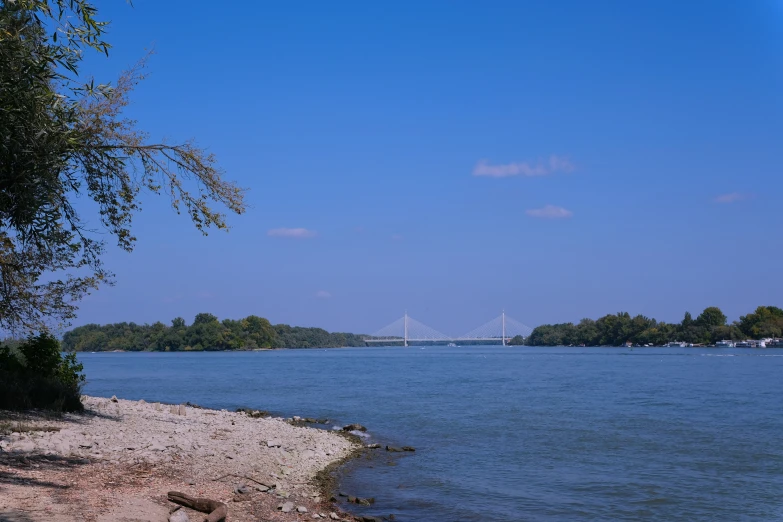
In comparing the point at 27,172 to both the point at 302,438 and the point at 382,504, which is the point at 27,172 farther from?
the point at 302,438

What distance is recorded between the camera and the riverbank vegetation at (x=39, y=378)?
17.1 m

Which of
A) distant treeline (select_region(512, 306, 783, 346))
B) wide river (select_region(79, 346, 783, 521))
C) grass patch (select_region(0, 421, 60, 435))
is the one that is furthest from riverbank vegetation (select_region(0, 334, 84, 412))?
distant treeline (select_region(512, 306, 783, 346))

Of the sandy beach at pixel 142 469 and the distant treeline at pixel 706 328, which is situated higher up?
the distant treeline at pixel 706 328

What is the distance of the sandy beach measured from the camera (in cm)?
1009

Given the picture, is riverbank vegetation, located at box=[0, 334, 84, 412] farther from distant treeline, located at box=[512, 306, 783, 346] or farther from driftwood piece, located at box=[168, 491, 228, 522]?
distant treeline, located at box=[512, 306, 783, 346]

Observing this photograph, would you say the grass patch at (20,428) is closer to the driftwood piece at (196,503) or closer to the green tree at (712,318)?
the driftwood piece at (196,503)

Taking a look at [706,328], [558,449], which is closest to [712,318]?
[706,328]

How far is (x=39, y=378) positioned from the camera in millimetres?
18531

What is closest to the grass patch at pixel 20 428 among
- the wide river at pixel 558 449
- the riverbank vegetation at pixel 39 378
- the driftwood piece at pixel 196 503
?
the riverbank vegetation at pixel 39 378

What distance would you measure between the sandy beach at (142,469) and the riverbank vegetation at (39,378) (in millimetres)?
801

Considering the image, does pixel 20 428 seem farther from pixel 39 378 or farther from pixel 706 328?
pixel 706 328

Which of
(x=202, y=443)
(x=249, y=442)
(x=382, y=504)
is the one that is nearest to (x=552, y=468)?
(x=382, y=504)

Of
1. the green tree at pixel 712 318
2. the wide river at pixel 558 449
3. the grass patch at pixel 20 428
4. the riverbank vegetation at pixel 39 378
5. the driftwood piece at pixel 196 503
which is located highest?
the green tree at pixel 712 318

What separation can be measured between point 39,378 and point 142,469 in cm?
746
